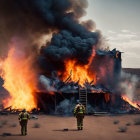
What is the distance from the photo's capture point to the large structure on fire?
25359 millimetres

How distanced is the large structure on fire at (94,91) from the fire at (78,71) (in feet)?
1.89

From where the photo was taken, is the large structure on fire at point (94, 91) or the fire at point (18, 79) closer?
the large structure on fire at point (94, 91)

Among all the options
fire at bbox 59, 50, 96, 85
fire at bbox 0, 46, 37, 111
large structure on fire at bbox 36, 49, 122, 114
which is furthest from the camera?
fire at bbox 59, 50, 96, 85

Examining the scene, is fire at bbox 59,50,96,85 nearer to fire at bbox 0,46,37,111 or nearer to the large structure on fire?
the large structure on fire

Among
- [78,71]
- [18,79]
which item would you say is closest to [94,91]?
[78,71]

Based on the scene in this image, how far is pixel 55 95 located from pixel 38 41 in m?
9.99

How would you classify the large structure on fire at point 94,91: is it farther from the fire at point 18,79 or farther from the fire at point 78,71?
the fire at point 18,79

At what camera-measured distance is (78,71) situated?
27.6 metres

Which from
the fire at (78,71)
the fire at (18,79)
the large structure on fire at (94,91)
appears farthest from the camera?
the fire at (78,71)

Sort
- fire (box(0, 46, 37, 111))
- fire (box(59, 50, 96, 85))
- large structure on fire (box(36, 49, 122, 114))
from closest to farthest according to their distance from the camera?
large structure on fire (box(36, 49, 122, 114)) → fire (box(0, 46, 37, 111)) → fire (box(59, 50, 96, 85))

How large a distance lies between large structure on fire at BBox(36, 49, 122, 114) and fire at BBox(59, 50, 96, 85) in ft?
1.89

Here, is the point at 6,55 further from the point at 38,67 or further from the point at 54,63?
the point at 54,63

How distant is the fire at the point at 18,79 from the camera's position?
89.3ft

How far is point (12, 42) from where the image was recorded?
3219 centimetres
